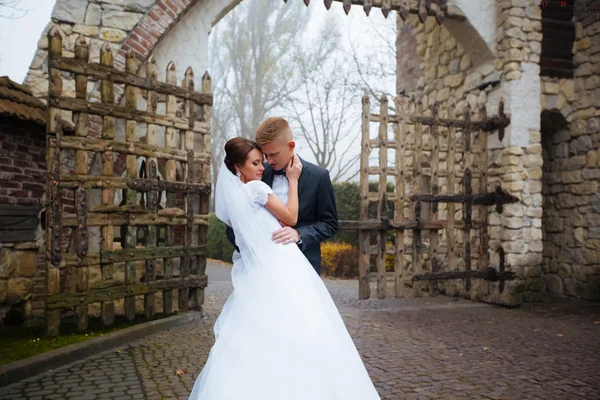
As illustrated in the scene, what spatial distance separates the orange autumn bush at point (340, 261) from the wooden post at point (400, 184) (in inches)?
192

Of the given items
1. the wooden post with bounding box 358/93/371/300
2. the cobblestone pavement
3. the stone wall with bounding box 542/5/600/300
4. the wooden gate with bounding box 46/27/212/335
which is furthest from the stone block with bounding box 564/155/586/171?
the wooden gate with bounding box 46/27/212/335

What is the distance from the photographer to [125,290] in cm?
528

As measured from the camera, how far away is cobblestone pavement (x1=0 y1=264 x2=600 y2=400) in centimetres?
364

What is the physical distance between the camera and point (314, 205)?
288cm

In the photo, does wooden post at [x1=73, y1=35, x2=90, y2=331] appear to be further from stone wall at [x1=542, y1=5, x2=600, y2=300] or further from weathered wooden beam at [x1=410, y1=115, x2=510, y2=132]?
stone wall at [x1=542, y1=5, x2=600, y2=300]

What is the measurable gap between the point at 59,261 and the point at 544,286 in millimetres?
7264

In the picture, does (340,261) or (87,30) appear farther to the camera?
(340,261)

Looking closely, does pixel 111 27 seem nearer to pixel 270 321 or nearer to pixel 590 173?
pixel 270 321

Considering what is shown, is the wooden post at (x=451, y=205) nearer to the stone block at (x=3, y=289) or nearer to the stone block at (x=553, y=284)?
the stone block at (x=553, y=284)

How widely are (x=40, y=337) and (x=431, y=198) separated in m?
5.03

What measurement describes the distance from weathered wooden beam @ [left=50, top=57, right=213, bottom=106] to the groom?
287 cm

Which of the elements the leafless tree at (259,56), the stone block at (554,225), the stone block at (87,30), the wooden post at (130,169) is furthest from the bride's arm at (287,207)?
the leafless tree at (259,56)

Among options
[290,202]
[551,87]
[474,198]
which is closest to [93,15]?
[290,202]

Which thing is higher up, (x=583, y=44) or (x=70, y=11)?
(x=583, y=44)
